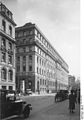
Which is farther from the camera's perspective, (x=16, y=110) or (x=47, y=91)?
(x=47, y=91)

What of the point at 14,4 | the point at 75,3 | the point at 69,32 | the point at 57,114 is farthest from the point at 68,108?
the point at 14,4

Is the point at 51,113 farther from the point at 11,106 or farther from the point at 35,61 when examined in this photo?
the point at 35,61

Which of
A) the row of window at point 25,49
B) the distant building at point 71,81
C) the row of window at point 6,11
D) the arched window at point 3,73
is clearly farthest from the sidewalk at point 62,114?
the row of window at point 6,11

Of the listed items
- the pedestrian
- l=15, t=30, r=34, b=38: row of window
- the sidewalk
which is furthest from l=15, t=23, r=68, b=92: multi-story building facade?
the sidewalk

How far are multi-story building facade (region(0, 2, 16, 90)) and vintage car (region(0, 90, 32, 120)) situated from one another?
11cm

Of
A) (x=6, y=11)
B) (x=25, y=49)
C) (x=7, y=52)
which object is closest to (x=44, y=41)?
(x=25, y=49)

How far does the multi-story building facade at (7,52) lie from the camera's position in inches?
81.9

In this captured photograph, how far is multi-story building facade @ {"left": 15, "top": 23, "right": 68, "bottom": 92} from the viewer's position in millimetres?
2135

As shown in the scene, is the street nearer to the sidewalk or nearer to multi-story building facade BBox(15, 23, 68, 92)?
the sidewalk

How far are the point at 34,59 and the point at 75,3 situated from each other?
3.22 feet

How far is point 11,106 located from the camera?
7.00 feet

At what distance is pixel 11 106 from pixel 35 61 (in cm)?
74

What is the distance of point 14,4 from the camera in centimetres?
225

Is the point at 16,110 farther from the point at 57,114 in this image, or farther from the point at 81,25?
the point at 81,25
